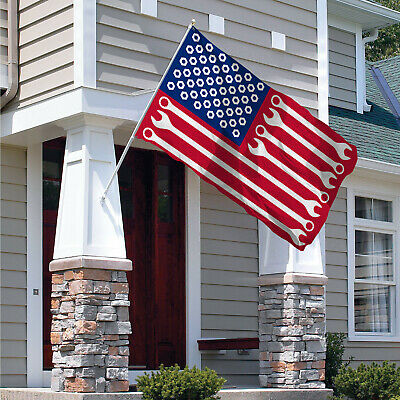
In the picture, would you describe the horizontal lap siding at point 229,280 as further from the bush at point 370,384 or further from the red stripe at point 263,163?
the red stripe at point 263,163

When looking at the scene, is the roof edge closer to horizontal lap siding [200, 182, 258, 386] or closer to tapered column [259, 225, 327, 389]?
horizontal lap siding [200, 182, 258, 386]

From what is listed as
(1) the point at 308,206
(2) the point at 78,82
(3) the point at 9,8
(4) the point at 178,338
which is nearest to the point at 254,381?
(4) the point at 178,338

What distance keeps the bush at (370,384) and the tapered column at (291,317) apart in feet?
1.00

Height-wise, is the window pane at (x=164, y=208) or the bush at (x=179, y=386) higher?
the window pane at (x=164, y=208)

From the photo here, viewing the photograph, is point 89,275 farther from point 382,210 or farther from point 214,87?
point 382,210

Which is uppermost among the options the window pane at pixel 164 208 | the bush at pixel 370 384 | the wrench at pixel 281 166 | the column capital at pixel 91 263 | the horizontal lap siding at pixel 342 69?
the horizontal lap siding at pixel 342 69

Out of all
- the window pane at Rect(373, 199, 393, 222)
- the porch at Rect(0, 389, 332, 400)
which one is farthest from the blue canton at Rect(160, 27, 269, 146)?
the window pane at Rect(373, 199, 393, 222)

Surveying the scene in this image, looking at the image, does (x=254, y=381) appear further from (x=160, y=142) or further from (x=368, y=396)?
(x=160, y=142)

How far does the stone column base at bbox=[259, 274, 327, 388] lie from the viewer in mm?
10438

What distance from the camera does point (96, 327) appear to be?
A: 8.84 meters

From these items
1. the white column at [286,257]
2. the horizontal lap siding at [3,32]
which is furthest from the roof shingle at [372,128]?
the horizontal lap siding at [3,32]

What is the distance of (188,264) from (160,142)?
265 cm

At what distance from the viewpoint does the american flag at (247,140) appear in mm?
8945

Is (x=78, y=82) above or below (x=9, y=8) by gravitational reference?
below
